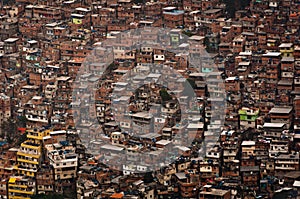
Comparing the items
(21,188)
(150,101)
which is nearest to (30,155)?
(21,188)

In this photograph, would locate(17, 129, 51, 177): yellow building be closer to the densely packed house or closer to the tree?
the densely packed house

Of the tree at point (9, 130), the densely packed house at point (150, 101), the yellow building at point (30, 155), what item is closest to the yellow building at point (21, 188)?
the densely packed house at point (150, 101)

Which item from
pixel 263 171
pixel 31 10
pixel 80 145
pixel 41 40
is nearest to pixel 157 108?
pixel 80 145

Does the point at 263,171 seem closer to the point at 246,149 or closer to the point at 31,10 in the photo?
the point at 246,149

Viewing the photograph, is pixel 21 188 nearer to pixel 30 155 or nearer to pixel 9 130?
pixel 30 155

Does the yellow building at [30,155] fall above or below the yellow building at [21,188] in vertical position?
above

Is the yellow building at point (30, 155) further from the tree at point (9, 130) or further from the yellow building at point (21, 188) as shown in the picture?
the tree at point (9, 130)
